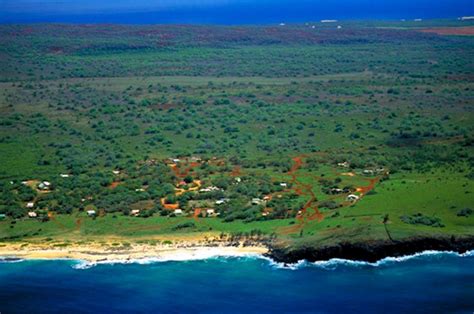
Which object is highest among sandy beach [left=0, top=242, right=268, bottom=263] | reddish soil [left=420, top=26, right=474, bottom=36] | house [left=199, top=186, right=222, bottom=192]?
reddish soil [left=420, top=26, right=474, bottom=36]

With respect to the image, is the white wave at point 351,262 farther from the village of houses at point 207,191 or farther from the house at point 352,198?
the house at point 352,198

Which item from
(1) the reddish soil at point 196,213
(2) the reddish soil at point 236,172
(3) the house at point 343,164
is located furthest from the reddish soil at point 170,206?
(3) the house at point 343,164

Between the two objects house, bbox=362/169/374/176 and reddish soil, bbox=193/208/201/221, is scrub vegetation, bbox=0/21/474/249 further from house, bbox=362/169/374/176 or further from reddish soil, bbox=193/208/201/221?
reddish soil, bbox=193/208/201/221

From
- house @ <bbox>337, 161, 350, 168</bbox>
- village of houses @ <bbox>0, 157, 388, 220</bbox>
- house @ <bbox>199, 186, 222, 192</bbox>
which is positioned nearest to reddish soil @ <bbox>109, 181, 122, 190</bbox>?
village of houses @ <bbox>0, 157, 388, 220</bbox>

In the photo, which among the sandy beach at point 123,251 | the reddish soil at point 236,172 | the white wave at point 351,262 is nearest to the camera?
the white wave at point 351,262

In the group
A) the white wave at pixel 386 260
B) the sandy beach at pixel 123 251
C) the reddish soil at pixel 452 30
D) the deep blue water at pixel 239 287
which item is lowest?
the deep blue water at pixel 239 287

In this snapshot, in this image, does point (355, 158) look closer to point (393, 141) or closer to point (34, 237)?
point (393, 141)

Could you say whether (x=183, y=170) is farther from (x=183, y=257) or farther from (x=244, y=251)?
(x=244, y=251)
